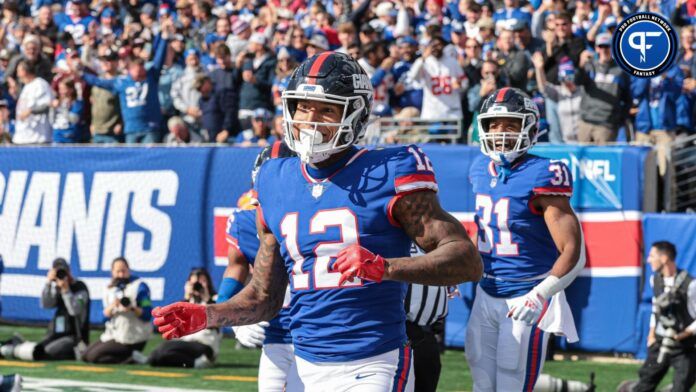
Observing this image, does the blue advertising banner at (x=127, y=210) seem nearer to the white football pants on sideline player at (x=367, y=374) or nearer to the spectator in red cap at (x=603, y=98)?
the spectator in red cap at (x=603, y=98)

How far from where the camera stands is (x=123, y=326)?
1116 centimetres

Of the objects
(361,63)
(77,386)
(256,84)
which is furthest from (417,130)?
(77,386)

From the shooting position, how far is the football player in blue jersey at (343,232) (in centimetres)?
402

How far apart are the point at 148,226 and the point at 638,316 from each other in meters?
5.03

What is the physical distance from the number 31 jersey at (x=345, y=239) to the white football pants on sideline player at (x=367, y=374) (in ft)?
0.08

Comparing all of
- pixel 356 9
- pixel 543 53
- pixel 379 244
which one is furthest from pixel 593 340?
pixel 379 244

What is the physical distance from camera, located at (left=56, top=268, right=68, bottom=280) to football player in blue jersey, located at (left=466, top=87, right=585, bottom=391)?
229 inches

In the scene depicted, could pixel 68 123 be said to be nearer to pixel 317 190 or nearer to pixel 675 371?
pixel 675 371

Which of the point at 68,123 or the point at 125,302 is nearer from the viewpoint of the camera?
the point at 125,302

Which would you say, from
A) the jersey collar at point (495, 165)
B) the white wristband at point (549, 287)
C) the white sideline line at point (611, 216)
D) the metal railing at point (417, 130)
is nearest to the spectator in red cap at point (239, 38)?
the metal railing at point (417, 130)

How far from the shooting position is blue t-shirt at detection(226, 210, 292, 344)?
5.48m

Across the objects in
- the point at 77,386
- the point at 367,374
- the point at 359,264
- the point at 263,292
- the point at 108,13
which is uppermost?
the point at 108,13

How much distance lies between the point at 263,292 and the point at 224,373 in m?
6.19

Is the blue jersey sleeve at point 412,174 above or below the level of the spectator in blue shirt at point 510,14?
below
